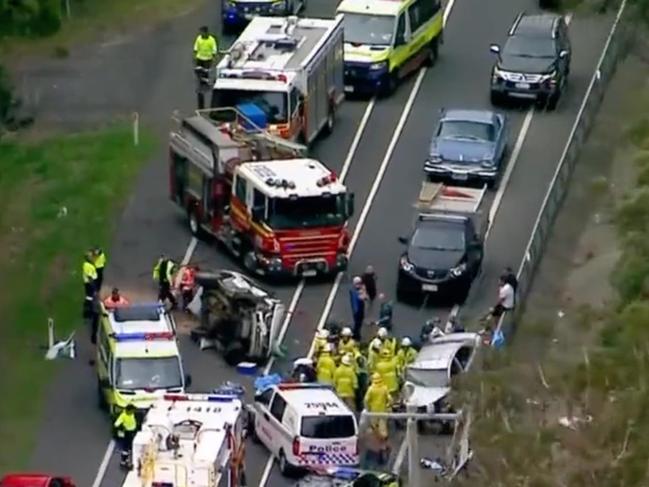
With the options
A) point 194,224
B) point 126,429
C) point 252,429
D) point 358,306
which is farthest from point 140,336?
point 194,224

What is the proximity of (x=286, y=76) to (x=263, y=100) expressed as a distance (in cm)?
74

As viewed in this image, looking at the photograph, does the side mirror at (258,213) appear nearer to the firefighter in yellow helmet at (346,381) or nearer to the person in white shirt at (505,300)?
the person in white shirt at (505,300)

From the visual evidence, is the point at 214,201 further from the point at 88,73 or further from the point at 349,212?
the point at 88,73

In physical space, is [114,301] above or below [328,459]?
below

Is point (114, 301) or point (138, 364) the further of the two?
point (114, 301)

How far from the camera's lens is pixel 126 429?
154 feet

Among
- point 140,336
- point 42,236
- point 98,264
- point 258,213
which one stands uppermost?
point 140,336

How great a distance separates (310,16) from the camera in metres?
68.2

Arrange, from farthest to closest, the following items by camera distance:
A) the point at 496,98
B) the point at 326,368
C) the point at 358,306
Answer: the point at 496,98 → the point at 358,306 → the point at 326,368

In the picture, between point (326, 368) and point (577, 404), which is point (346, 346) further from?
point (577, 404)

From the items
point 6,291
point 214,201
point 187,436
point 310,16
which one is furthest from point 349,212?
point 310,16

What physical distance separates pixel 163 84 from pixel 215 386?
16.4 metres

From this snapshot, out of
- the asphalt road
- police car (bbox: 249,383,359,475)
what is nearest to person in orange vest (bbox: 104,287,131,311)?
the asphalt road

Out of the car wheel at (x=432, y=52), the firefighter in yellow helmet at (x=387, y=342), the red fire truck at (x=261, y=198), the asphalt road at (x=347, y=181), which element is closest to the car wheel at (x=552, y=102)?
the asphalt road at (x=347, y=181)
